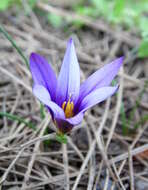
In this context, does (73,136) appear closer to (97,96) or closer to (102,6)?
(97,96)

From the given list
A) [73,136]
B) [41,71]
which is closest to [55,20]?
[73,136]

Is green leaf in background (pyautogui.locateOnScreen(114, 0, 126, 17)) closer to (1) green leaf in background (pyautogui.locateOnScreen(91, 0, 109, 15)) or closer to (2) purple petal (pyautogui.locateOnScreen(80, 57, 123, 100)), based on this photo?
(1) green leaf in background (pyautogui.locateOnScreen(91, 0, 109, 15))

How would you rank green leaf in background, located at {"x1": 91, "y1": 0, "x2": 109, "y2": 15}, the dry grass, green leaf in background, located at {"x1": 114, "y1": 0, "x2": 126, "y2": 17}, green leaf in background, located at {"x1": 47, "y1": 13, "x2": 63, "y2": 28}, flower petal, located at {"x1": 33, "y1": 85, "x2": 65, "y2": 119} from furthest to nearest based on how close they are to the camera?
1. green leaf in background, located at {"x1": 47, "y1": 13, "x2": 63, "y2": 28}
2. green leaf in background, located at {"x1": 91, "y1": 0, "x2": 109, "y2": 15}
3. green leaf in background, located at {"x1": 114, "y1": 0, "x2": 126, "y2": 17}
4. the dry grass
5. flower petal, located at {"x1": 33, "y1": 85, "x2": 65, "y2": 119}

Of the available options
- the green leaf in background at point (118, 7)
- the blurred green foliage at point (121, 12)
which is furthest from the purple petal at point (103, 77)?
the green leaf in background at point (118, 7)

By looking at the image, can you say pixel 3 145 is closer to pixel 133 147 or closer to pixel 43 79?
pixel 43 79

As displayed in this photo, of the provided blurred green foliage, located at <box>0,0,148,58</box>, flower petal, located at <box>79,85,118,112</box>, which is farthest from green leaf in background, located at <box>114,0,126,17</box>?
flower petal, located at <box>79,85,118,112</box>

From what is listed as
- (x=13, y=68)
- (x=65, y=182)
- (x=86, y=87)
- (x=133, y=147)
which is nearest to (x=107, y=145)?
(x=133, y=147)

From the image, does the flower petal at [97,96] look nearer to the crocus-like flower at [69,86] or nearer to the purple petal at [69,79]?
the crocus-like flower at [69,86]
